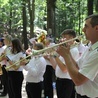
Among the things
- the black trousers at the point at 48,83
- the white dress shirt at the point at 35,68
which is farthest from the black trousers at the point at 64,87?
the black trousers at the point at 48,83

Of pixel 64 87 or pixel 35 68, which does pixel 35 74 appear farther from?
pixel 64 87

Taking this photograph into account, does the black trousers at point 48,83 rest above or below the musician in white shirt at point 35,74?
below

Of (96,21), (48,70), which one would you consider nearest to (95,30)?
(96,21)

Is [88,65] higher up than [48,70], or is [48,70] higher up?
[88,65]

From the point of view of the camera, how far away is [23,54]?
268 inches

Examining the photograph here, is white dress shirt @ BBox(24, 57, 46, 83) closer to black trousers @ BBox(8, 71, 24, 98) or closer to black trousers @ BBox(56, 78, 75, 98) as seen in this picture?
black trousers @ BBox(56, 78, 75, 98)

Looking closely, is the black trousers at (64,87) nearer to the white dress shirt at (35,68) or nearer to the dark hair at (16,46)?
the white dress shirt at (35,68)

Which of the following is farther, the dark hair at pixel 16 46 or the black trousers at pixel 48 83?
the black trousers at pixel 48 83

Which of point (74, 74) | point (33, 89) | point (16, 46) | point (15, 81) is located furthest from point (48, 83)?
point (74, 74)

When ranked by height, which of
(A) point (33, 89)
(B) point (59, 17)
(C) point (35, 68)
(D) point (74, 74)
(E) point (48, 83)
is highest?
(D) point (74, 74)

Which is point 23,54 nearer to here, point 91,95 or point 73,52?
point 73,52

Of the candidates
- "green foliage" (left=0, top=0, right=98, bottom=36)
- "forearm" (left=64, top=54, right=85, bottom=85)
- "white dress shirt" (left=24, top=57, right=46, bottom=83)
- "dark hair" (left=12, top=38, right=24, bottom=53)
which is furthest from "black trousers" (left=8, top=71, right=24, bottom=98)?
"green foliage" (left=0, top=0, right=98, bottom=36)

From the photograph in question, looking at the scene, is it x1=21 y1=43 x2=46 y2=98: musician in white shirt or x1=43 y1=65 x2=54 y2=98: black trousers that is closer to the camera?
x1=21 y1=43 x2=46 y2=98: musician in white shirt

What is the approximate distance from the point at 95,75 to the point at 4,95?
244 inches
